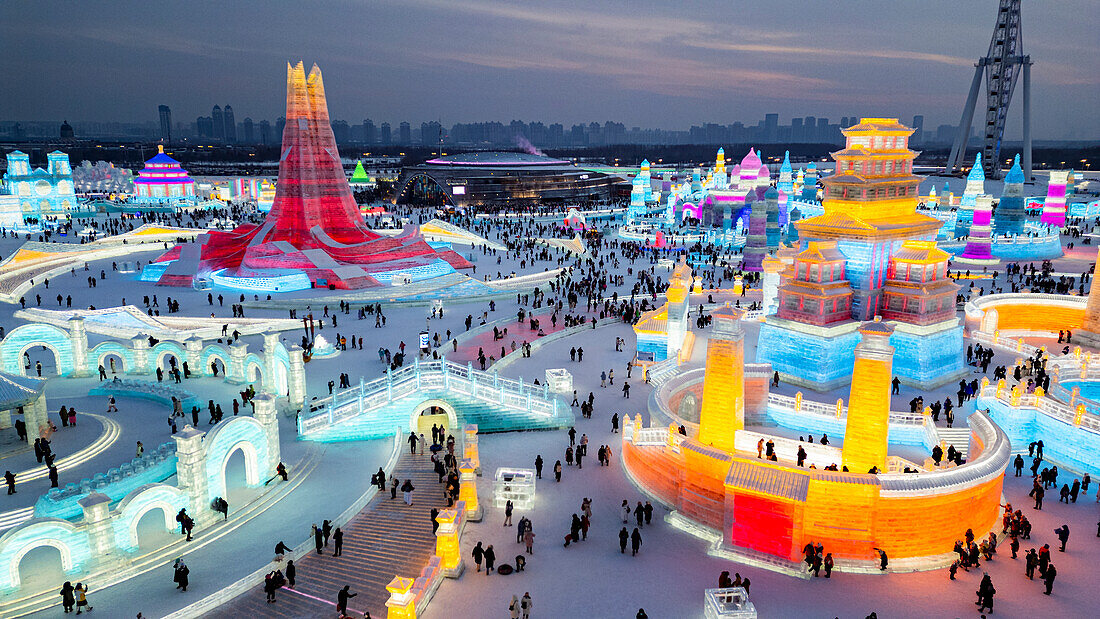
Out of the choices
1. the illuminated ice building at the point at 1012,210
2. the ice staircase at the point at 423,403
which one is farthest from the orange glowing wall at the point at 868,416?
the illuminated ice building at the point at 1012,210

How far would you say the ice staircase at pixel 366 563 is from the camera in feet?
43.2

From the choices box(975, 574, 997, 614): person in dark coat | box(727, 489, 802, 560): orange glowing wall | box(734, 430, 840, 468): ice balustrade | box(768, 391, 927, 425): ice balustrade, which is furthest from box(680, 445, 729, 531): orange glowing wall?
box(768, 391, 927, 425): ice balustrade

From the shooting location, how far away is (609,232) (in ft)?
218

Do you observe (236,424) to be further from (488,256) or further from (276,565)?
(488,256)

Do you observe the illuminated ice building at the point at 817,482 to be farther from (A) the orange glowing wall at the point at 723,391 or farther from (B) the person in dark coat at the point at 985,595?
(B) the person in dark coat at the point at 985,595

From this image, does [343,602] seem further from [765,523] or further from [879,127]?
[879,127]

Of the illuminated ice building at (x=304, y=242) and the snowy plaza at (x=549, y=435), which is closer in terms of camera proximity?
the snowy plaza at (x=549, y=435)

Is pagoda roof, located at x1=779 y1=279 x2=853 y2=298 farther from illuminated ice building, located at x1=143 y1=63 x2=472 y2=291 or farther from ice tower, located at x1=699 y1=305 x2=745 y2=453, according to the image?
illuminated ice building, located at x1=143 y1=63 x2=472 y2=291

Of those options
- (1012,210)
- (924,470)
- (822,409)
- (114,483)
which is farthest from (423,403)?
(1012,210)

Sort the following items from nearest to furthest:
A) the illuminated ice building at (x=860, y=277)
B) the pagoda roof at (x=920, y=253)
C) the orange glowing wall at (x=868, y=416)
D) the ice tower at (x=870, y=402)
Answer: the ice tower at (x=870, y=402)
the orange glowing wall at (x=868, y=416)
the illuminated ice building at (x=860, y=277)
the pagoda roof at (x=920, y=253)

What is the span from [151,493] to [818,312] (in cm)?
1960

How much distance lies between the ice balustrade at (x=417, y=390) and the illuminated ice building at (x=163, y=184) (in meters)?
67.7

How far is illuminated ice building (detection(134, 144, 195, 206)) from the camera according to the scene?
79.2m

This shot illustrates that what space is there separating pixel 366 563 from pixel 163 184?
3082 inches
